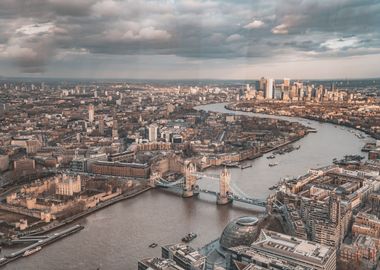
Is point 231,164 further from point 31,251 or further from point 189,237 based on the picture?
point 31,251

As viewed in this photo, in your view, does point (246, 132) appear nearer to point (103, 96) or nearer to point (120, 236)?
point (103, 96)

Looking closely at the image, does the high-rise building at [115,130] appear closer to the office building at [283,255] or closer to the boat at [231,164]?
the boat at [231,164]

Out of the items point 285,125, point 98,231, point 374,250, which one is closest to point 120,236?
point 98,231

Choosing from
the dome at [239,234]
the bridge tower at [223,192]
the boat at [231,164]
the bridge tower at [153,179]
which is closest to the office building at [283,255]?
the dome at [239,234]

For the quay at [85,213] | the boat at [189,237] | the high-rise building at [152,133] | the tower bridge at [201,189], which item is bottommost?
the quay at [85,213]

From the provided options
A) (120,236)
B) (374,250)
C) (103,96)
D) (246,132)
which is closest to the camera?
(374,250)

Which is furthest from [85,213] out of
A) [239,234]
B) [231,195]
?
[239,234]
